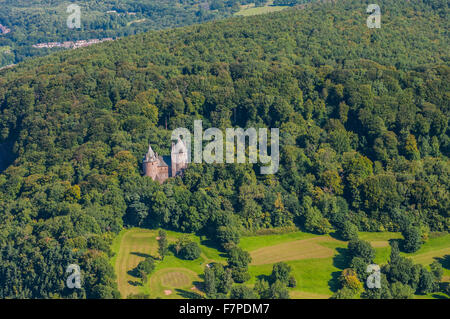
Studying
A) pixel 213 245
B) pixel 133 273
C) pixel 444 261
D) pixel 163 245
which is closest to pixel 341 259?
pixel 444 261

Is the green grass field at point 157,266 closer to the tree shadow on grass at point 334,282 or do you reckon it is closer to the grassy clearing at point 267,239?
the grassy clearing at point 267,239

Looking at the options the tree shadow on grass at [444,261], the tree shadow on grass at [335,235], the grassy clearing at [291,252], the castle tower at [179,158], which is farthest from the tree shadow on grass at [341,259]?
the castle tower at [179,158]

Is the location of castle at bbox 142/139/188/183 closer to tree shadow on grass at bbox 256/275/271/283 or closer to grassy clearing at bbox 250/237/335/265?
grassy clearing at bbox 250/237/335/265

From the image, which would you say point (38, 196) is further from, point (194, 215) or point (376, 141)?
point (376, 141)

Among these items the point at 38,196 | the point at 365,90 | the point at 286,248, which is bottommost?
the point at 286,248

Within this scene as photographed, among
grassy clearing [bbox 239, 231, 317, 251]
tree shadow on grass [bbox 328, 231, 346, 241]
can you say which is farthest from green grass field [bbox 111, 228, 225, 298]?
tree shadow on grass [bbox 328, 231, 346, 241]

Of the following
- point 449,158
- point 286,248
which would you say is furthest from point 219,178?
point 449,158
